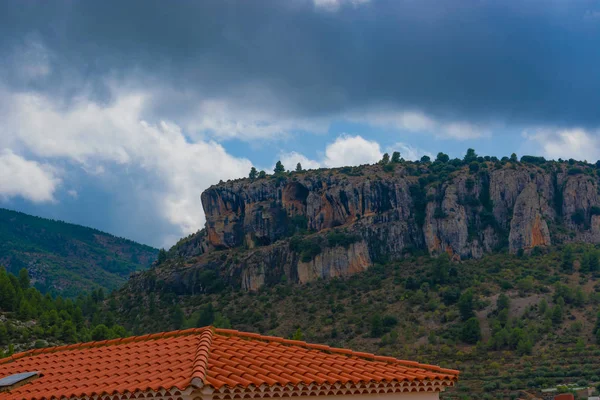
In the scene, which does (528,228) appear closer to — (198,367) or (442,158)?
(442,158)

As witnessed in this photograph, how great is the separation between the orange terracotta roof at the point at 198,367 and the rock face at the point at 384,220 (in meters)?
102

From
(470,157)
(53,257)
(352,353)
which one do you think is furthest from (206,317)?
(352,353)

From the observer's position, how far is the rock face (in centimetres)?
11662

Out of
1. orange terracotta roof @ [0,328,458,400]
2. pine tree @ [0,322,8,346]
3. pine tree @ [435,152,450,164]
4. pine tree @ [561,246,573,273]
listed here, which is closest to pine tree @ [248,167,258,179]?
pine tree @ [435,152,450,164]

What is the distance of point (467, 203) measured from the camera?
12094 centimetres

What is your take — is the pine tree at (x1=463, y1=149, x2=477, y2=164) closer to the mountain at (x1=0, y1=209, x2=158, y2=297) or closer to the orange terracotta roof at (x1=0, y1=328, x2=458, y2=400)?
the mountain at (x1=0, y1=209, x2=158, y2=297)

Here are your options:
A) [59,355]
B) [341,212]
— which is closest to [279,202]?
[341,212]

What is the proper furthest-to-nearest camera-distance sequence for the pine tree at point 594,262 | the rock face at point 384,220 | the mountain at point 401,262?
the rock face at point 384,220
the pine tree at point 594,262
the mountain at point 401,262

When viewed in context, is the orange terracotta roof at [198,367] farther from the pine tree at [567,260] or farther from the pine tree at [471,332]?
the pine tree at [567,260]

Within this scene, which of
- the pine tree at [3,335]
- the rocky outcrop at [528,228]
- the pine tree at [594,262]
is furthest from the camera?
the rocky outcrop at [528,228]

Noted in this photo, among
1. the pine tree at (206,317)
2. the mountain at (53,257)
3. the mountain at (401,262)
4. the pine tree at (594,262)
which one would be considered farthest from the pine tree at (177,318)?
the mountain at (53,257)

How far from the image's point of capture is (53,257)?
175375mm

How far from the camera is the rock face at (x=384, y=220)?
117m

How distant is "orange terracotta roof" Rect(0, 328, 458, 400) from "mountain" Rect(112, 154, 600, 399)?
218 feet
